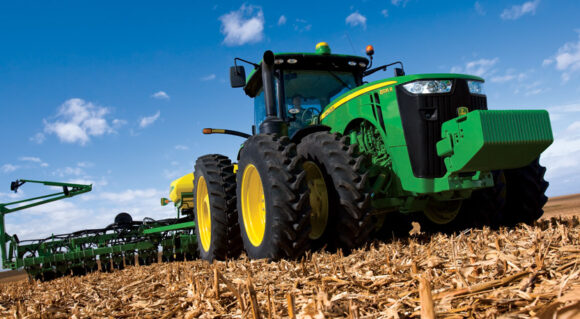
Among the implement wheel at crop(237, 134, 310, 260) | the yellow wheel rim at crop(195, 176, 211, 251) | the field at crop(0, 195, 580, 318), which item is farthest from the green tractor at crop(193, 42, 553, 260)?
the field at crop(0, 195, 580, 318)

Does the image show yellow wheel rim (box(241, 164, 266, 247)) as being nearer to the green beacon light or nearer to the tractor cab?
Answer: the tractor cab

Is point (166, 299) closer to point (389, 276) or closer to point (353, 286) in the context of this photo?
point (353, 286)

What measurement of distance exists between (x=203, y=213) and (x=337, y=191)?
9.36 ft

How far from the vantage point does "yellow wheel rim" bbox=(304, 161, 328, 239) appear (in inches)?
177

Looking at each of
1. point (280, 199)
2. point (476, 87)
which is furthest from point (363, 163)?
point (476, 87)

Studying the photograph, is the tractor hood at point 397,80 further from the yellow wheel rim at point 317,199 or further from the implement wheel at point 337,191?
the yellow wheel rim at point 317,199

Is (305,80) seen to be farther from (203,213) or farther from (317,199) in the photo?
(203,213)

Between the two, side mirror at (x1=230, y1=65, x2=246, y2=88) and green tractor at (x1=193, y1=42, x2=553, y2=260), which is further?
side mirror at (x1=230, y1=65, x2=246, y2=88)

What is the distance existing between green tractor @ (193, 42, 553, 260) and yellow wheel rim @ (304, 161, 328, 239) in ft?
0.04

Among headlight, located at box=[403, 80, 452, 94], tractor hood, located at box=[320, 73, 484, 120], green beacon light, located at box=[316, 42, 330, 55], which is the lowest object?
headlight, located at box=[403, 80, 452, 94]

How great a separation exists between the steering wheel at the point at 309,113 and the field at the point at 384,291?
248 centimetres

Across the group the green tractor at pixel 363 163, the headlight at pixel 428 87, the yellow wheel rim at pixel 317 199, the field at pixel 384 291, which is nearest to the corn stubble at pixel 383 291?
the field at pixel 384 291

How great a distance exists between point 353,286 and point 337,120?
3.02 meters

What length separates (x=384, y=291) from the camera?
7.54 ft
